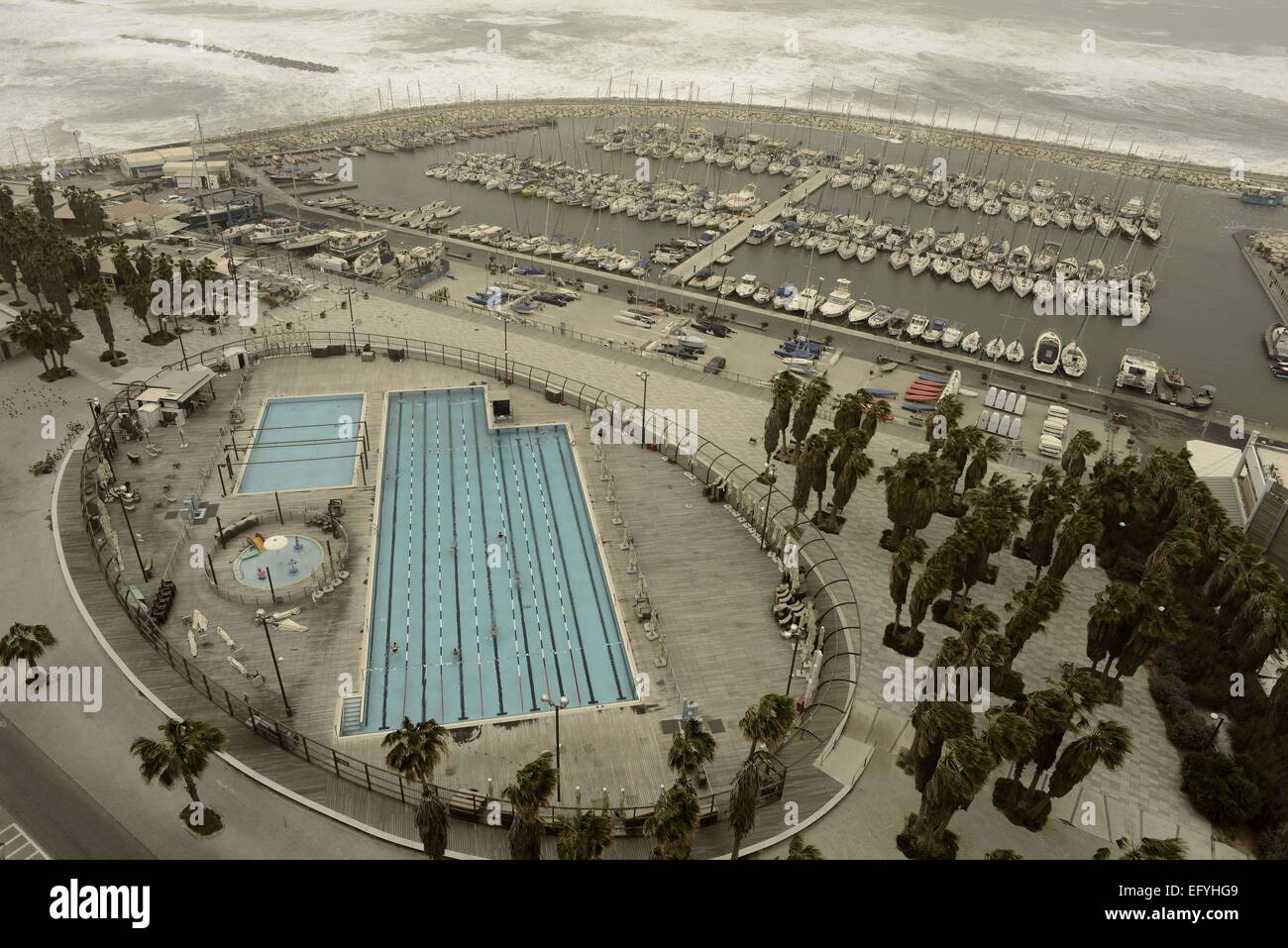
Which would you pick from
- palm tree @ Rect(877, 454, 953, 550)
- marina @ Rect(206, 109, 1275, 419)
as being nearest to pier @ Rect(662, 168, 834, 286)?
marina @ Rect(206, 109, 1275, 419)

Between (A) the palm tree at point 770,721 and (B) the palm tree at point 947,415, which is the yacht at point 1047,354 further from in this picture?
(A) the palm tree at point 770,721

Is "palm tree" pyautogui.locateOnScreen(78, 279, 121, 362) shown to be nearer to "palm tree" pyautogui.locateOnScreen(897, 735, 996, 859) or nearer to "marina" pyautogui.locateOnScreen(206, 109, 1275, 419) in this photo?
"marina" pyautogui.locateOnScreen(206, 109, 1275, 419)

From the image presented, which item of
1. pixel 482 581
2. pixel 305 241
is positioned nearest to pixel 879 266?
pixel 305 241

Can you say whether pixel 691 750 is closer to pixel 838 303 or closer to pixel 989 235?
pixel 838 303
